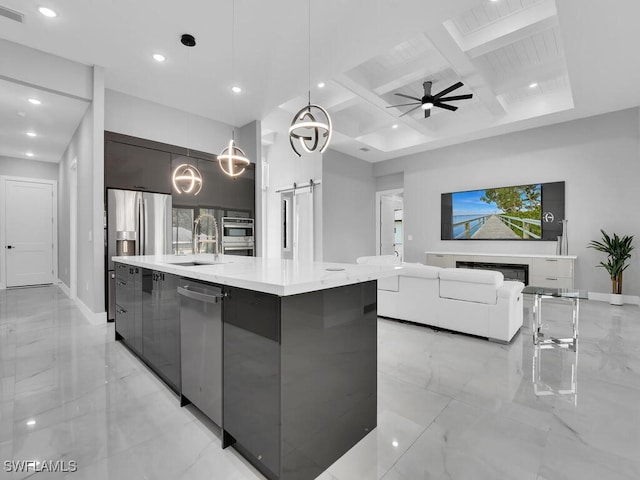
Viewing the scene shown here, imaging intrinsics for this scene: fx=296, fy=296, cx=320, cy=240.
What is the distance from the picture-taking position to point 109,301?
154 inches

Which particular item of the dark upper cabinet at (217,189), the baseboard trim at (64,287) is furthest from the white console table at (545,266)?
the baseboard trim at (64,287)

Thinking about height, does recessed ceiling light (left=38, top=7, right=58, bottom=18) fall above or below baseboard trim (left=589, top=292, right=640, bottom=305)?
above

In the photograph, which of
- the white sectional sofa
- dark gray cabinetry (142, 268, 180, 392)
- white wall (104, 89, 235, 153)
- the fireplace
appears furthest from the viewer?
the fireplace

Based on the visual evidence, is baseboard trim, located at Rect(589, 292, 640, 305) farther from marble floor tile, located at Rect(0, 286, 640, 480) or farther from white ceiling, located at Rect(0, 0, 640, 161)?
white ceiling, located at Rect(0, 0, 640, 161)

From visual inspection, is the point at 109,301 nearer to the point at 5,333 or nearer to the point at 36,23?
the point at 5,333

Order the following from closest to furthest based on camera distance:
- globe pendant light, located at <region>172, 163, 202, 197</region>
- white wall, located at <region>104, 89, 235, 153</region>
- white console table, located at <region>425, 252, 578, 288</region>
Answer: globe pendant light, located at <region>172, 163, 202, 197</region> → white wall, located at <region>104, 89, 235, 153</region> → white console table, located at <region>425, 252, 578, 288</region>

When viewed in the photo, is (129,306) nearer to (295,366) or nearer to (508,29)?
(295,366)

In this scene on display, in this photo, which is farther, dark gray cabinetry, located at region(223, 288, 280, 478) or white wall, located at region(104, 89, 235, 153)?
white wall, located at region(104, 89, 235, 153)

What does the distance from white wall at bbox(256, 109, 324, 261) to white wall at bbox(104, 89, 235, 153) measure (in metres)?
1.37

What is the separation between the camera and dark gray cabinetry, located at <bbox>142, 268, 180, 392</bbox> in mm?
2006

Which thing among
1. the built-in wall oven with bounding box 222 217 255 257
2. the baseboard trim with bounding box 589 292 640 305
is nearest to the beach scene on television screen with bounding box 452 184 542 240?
the baseboard trim with bounding box 589 292 640 305

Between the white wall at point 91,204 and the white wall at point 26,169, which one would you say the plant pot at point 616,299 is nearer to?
the white wall at point 91,204

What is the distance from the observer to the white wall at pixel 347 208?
7102 millimetres

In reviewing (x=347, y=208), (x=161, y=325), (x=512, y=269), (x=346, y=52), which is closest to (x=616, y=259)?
(x=512, y=269)
